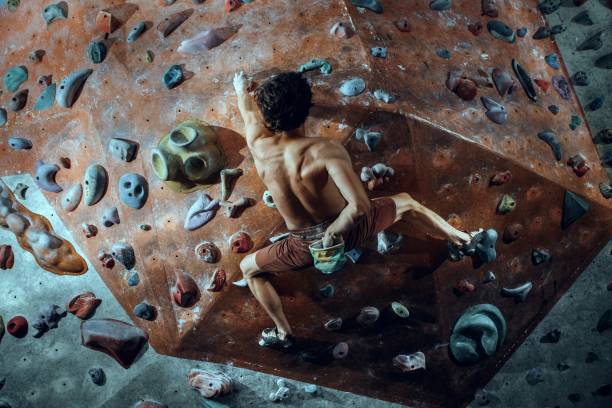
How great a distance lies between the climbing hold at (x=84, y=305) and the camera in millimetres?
4238

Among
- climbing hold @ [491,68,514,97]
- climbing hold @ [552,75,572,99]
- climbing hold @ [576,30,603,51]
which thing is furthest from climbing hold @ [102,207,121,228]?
climbing hold @ [576,30,603,51]

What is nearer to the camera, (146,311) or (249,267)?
(249,267)

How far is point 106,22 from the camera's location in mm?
4266

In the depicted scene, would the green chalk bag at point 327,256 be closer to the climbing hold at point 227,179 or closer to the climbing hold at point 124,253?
the climbing hold at point 227,179

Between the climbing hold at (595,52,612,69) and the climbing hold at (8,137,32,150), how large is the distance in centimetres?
328

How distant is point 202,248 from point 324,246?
81 centimetres

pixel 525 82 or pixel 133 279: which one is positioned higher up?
pixel 525 82

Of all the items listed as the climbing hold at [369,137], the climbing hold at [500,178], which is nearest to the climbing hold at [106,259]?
the climbing hold at [369,137]

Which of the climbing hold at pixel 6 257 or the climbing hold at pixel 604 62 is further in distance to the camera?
the climbing hold at pixel 604 62

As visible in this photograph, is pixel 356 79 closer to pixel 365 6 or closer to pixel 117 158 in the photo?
pixel 365 6

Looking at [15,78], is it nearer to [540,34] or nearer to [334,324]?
[334,324]

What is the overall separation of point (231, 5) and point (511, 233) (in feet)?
6.17

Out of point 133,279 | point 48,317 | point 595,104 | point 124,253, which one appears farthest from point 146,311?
point 595,104

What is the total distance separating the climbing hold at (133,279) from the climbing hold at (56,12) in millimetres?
1523
